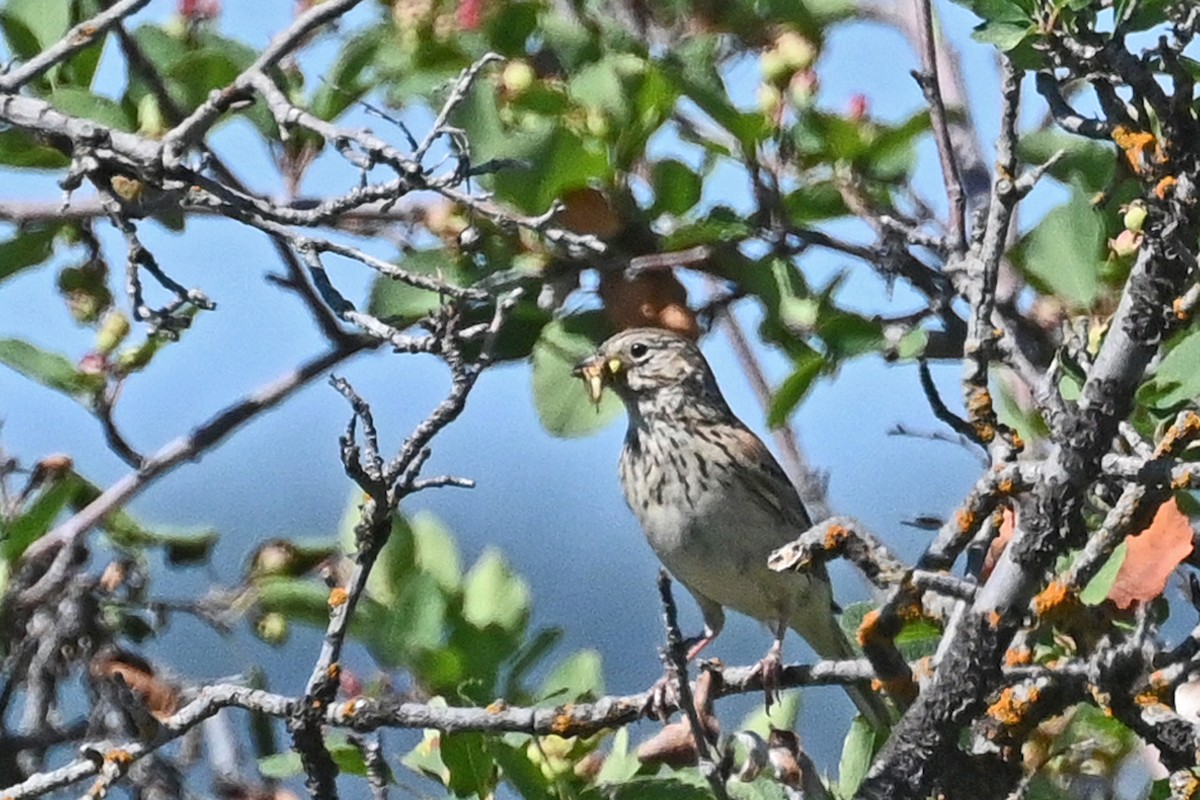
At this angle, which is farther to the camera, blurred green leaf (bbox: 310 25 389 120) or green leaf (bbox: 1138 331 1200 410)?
blurred green leaf (bbox: 310 25 389 120)

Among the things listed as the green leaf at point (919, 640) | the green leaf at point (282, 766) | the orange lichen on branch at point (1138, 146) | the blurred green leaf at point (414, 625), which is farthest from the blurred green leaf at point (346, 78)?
the orange lichen on branch at point (1138, 146)

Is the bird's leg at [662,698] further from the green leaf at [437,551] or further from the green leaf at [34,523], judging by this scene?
the green leaf at [34,523]

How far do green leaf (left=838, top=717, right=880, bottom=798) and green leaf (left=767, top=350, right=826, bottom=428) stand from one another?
21.4 inches

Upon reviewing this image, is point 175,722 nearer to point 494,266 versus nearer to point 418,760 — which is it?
point 418,760

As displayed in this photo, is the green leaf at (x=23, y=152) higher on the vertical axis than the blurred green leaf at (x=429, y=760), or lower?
higher

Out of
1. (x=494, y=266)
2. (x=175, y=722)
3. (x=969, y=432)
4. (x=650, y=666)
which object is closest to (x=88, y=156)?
(x=175, y=722)

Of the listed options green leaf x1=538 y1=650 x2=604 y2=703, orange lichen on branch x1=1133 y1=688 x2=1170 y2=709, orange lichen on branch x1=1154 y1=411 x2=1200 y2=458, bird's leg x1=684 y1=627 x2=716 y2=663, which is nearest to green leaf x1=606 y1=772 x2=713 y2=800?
green leaf x1=538 y1=650 x2=604 y2=703

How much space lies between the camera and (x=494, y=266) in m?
3.35

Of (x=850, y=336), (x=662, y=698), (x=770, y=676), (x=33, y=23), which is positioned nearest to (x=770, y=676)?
(x=770, y=676)

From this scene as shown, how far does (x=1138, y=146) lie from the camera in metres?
2.14

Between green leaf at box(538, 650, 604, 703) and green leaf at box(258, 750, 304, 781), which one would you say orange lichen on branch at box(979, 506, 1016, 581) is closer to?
green leaf at box(538, 650, 604, 703)

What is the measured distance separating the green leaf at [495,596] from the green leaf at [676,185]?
681 mm

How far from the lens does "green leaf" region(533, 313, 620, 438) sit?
3.42 metres

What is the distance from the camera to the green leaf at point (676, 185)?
10.7 feet
